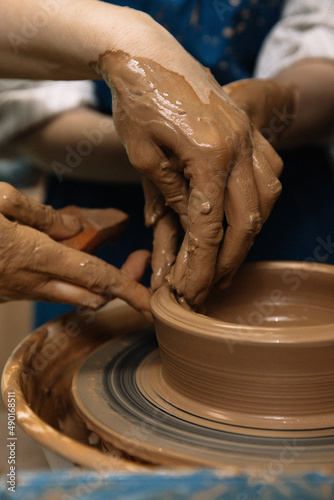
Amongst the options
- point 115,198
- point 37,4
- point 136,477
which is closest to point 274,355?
point 136,477

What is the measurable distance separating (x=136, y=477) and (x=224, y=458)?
30cm

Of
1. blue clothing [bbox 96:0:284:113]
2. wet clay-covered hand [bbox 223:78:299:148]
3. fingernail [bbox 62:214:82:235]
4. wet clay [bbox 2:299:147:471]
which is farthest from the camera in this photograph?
blue clothing [bbox 96:0:284:113]

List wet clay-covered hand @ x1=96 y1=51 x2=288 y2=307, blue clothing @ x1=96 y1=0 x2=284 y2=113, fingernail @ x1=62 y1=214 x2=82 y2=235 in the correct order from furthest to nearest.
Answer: blue clothing @ x1=96 y1=0 x2=284 y2=113, fingernail @ x1=62 y1=214 x2=82 y2=235, wet clay-covered hand @ x1=96 y1=51 x2=288 y2=307

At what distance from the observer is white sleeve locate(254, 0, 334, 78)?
1560 mm

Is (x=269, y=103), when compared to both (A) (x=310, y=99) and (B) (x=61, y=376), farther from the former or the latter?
(B) (x=61, y=376)

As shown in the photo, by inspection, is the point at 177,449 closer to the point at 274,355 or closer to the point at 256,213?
the point at 274,355

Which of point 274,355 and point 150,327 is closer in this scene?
point 274,355

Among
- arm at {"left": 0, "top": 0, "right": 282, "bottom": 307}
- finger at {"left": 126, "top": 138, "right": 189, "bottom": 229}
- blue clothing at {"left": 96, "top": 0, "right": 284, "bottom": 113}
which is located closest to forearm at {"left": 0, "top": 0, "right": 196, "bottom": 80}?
arm at {"left": 0, "top": 0, "right": 282, "bottom": 307}

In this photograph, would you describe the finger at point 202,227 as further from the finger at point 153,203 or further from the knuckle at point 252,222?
the finger at point 153,203

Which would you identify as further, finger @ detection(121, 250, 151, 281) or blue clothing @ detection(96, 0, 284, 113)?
blue clothing @ detection(96, 0, 284, 113)

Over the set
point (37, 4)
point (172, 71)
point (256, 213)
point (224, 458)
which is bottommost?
point (224, 458)

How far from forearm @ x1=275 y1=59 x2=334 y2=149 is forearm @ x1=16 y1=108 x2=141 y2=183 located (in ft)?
1.67

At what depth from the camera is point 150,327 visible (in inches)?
49.7

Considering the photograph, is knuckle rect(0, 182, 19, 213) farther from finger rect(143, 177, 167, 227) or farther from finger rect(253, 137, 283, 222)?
finger rect(253, 137, 283, 222)
